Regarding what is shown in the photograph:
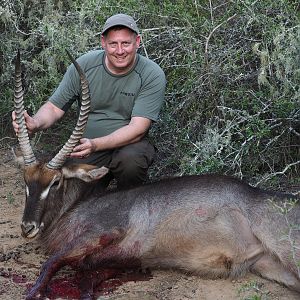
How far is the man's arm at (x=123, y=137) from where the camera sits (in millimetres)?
5605

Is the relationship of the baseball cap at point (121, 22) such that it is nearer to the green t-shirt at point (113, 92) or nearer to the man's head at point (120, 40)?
the man's head at point (120, 40)

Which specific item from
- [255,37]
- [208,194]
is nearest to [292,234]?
[208,194]

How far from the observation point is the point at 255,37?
278 inches

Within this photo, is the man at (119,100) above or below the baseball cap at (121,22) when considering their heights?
below

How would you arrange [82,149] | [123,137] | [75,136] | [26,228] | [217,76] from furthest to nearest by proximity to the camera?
[217,76]
[123,137]
[82,149]
[75,136]
[26,228]

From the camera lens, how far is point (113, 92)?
6.19m

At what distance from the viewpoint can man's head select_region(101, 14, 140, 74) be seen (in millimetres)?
5949

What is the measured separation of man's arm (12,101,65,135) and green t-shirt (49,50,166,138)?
0.23ft

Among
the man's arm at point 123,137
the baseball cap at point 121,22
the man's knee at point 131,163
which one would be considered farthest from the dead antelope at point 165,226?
the baseball cap at point 121,22

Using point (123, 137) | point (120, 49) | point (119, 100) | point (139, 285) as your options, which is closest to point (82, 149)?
point (123, 137)

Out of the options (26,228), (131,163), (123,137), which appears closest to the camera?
(26,228)

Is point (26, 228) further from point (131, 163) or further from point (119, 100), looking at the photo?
point (119, 100)

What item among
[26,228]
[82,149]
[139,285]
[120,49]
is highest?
[120,49]

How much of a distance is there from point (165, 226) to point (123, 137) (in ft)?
3.68
